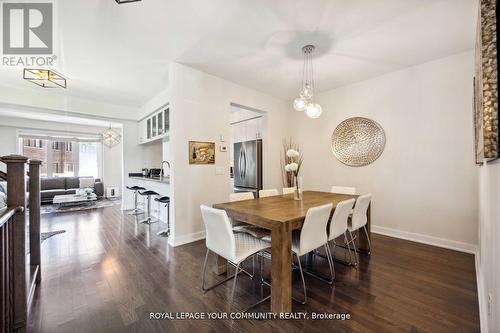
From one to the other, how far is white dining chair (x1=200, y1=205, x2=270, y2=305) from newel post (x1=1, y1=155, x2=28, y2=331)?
4.36 feet

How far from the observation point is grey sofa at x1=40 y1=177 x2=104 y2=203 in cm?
617

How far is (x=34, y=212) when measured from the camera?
7.01ft

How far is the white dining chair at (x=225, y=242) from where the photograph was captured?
1.67 metres

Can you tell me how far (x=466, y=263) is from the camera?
8.15 ft

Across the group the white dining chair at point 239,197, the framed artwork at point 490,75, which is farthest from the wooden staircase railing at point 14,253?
the framed artwork at point 490,75

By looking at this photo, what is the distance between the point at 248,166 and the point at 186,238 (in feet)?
7.00

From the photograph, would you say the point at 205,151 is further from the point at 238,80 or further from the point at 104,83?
the point at 104,83

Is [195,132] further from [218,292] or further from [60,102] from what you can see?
[60,102]

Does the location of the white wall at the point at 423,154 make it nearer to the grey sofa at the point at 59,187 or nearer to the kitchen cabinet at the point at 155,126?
the kitchen cabinet at the point at 155,126

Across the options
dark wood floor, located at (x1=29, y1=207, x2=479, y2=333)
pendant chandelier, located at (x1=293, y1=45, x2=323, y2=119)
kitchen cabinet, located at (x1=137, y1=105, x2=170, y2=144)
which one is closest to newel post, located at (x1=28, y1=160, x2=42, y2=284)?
dark wood floor, located at (x1=29, y1=207, x2=479, y2=333)

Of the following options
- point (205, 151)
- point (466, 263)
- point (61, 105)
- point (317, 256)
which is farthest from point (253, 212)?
point (61, 105)

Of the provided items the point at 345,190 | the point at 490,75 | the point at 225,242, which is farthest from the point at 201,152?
the point at 490,75

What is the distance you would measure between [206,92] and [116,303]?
9.95 ft

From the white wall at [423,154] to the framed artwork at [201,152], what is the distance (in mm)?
2541
